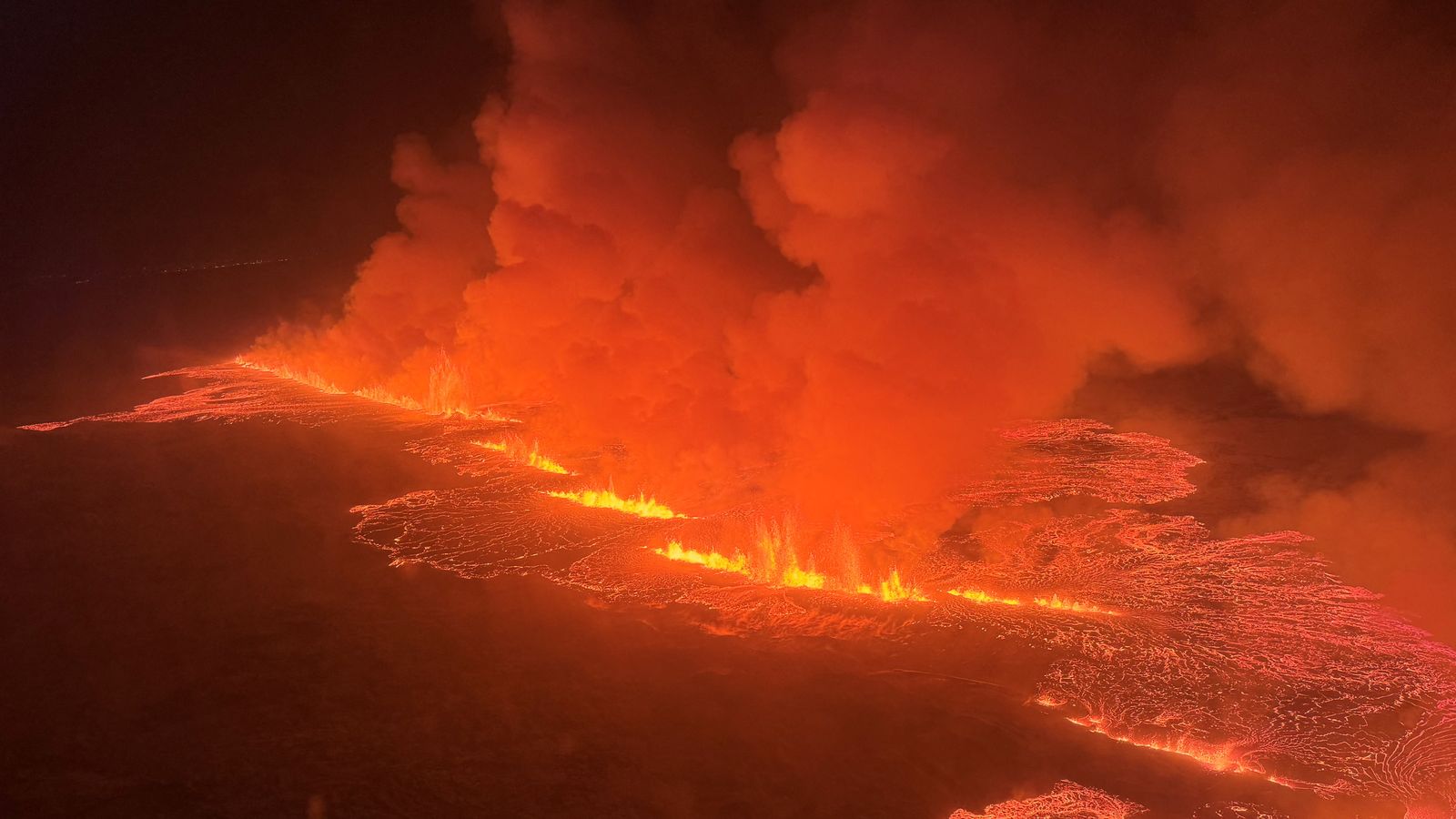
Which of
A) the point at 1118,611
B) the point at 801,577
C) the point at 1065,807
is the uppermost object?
the point at 1118,611

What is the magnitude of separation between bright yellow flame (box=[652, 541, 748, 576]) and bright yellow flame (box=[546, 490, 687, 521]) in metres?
1.14

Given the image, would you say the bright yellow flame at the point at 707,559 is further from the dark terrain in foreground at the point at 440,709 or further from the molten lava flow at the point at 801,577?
the dark terrain in foreground at the point at 440,709

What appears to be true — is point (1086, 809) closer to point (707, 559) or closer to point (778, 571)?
point (778, 571)

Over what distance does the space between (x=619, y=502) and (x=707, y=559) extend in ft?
7.22

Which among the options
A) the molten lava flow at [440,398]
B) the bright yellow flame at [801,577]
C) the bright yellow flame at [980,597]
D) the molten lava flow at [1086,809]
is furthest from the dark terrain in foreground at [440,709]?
the molten lava flow at [440,398]

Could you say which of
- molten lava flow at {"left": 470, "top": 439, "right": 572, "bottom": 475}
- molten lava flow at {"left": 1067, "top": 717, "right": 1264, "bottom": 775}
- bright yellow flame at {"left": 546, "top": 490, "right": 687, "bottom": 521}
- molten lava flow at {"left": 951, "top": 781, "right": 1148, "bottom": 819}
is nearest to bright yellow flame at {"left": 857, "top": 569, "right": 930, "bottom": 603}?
molten lava flow at {"left": 1067, "top": 717, "right": 1264, "bottom": 775}

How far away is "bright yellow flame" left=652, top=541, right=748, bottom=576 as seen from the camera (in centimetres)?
707

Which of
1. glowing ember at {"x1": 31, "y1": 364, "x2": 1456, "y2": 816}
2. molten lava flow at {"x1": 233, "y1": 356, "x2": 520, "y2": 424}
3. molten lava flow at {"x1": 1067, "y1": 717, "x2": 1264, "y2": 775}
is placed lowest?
molten lava flow at {"x1": 1067, "y1": 717, "x2": 1264, "y2": 775}

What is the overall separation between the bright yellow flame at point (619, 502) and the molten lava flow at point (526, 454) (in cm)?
109

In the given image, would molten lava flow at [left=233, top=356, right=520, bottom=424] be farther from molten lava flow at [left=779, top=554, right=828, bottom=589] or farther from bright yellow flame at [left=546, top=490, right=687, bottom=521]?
molten lava flow at [left=779, top=554, right=828, bottom=589]

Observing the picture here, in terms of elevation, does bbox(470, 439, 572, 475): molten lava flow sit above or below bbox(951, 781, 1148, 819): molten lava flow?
above

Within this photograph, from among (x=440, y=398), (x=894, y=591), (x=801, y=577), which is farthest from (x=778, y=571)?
(x=440, y=398)

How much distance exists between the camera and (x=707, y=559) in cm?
728

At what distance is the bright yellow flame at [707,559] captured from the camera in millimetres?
7074
